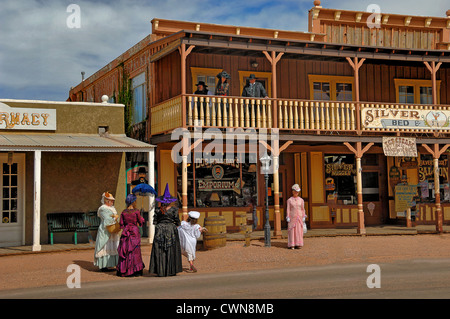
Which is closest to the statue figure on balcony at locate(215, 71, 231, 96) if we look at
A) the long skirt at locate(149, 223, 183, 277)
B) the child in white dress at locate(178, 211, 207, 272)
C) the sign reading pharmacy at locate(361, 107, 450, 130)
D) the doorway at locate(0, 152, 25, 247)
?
the sign reading pharmacy at locate(361, 107, 450, 130)

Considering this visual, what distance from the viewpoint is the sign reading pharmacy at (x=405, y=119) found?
18094 millimetres

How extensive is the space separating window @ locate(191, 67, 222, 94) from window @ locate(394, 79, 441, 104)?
7296 mm

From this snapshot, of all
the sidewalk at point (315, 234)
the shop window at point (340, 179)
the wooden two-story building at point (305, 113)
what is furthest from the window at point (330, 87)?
the sidewalk at point (315, 234)

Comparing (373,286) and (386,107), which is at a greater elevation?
(386,107)

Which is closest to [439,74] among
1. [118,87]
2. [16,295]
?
[118,87]

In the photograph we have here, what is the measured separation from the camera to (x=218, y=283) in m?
9.85

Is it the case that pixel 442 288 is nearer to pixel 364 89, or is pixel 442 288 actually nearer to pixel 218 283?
pixel 218 283

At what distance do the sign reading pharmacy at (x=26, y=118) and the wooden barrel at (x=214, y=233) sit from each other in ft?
18.3

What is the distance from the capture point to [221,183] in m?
18.9

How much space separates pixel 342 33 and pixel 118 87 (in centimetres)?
895

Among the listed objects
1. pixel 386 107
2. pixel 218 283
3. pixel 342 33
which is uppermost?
pixel 342 33

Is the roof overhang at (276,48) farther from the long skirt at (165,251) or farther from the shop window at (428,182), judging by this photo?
the long skirt at (165,251)

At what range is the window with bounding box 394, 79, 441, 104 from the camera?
69.5ft

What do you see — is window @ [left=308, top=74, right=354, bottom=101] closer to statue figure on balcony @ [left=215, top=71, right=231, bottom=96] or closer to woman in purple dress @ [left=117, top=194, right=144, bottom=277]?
statue figure on balcony @ [left=215, top=71, right=231, bottom=96]
